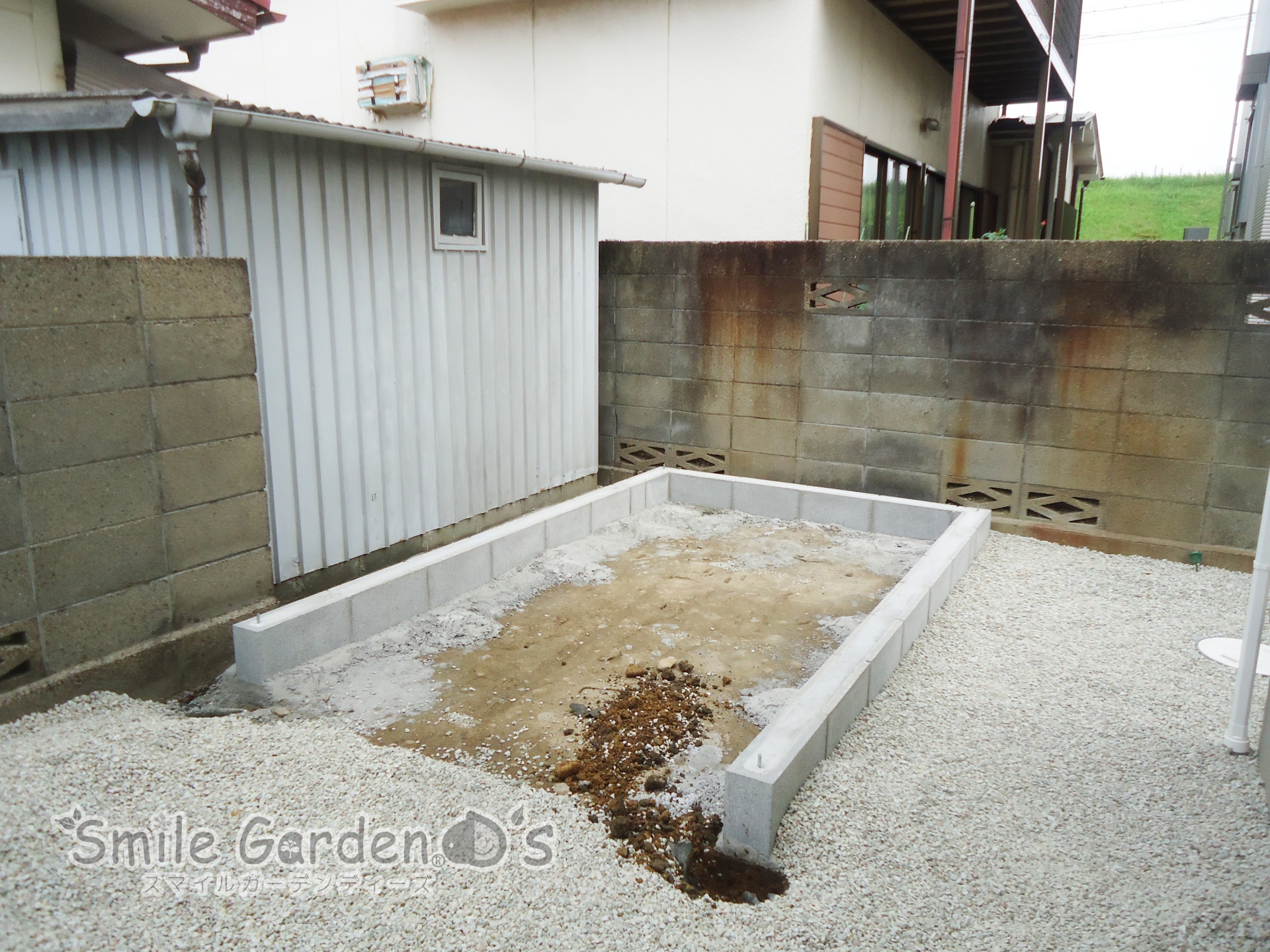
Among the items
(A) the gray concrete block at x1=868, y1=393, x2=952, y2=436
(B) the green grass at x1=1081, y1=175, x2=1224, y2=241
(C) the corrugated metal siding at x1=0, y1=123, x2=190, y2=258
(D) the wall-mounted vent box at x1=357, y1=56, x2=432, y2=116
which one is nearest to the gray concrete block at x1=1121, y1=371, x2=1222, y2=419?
(A) the gray concrete block at x1=868, y1=393, x2=952, y2=436

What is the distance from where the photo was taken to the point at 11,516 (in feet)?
12.0

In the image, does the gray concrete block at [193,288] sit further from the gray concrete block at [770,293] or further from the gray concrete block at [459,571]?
the gray concrete block at [770,293]

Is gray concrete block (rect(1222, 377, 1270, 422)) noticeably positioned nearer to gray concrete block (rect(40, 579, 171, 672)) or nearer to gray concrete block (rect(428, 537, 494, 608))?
gray concrete block (rect(428, 537, 494, 608))

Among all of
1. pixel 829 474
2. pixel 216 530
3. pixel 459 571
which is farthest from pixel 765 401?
pixel 216 530

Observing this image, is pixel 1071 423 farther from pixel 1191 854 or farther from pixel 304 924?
pixel 304 924

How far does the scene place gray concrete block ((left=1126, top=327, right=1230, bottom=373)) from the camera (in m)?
6.02

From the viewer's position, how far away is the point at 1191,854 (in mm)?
3084

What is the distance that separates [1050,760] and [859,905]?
1.38 m

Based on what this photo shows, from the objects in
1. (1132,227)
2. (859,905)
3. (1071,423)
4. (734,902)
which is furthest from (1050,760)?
Result: (1132,227)

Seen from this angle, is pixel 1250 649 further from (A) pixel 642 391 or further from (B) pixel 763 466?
(A) pixel 642 391

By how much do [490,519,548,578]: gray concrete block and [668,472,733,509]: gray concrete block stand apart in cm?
182

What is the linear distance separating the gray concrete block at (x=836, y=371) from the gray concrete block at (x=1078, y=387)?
1.31 meters

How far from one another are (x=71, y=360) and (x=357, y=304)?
1855 mm

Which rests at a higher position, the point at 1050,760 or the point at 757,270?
the point at 757,270
